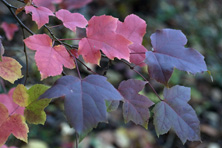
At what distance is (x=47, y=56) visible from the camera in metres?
0.53

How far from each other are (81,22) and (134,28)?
0.51 ft

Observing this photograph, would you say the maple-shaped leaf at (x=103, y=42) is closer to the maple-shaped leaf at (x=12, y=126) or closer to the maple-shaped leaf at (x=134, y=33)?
the maple-shaped leaf at (x=134, y=33)

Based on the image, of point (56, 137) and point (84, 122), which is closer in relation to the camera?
point (84, 122)

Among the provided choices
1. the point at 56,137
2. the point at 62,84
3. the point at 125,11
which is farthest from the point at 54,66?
the point at 125,11

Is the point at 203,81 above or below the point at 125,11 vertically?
below

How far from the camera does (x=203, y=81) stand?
3127 millimetres

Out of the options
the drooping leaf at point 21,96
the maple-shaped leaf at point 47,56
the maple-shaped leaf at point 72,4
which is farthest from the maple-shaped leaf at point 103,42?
the maple-shaped leaf at point 72,4

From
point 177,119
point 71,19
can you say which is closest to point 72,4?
point 71,19

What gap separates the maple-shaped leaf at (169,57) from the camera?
1.85 ft

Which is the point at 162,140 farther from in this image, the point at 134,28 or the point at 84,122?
the point at 84,122

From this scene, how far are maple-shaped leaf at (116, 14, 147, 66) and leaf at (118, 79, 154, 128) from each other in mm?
75

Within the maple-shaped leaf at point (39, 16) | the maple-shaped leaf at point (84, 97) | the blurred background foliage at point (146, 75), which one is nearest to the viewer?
the maple-shaped leaf at point (84, 97)

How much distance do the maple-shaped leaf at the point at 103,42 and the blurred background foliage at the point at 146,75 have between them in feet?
0.73

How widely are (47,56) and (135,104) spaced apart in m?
0.25
